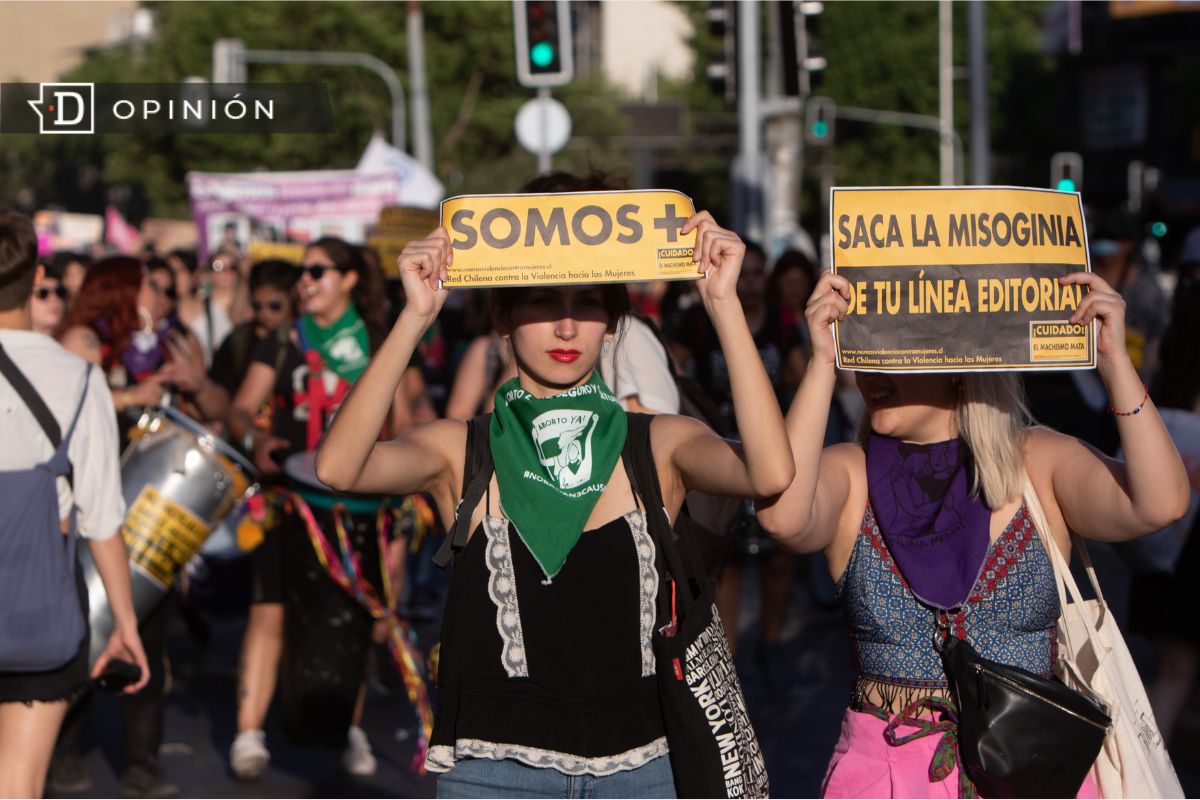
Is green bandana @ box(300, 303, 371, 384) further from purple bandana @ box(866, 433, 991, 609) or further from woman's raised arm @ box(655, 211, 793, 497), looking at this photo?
woman's raised arm @ box(655, 211, 793, 497)

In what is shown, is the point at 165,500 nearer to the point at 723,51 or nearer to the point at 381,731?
the point at 381,731

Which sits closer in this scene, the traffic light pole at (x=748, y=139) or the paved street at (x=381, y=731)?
the paved street at (x=381, y=731)

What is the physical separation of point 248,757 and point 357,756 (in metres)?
0.42

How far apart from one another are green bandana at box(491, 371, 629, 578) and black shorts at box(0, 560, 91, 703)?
183 cm

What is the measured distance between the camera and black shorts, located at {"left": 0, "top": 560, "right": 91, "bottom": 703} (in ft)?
15.2

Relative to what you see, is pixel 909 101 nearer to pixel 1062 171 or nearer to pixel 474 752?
pixel 1062 171

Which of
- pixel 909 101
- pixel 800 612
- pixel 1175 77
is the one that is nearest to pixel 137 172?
pixel 909 101

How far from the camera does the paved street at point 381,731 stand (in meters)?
6.66

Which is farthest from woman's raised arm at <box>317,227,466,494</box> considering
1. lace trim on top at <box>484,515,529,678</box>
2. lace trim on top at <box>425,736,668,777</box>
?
lace trim on top at <box>425,736,668,777</box>

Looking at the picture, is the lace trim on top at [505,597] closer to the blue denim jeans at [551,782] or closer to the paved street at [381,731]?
the blue denim jeans at [551,782]

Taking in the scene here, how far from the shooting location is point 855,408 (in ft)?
31.6

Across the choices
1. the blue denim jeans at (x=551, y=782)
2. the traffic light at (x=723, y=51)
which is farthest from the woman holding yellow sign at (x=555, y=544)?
the traffic light at (x=723, y=51)

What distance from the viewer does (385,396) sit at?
328 centimetres

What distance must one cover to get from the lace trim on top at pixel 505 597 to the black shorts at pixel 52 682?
1843 mm
